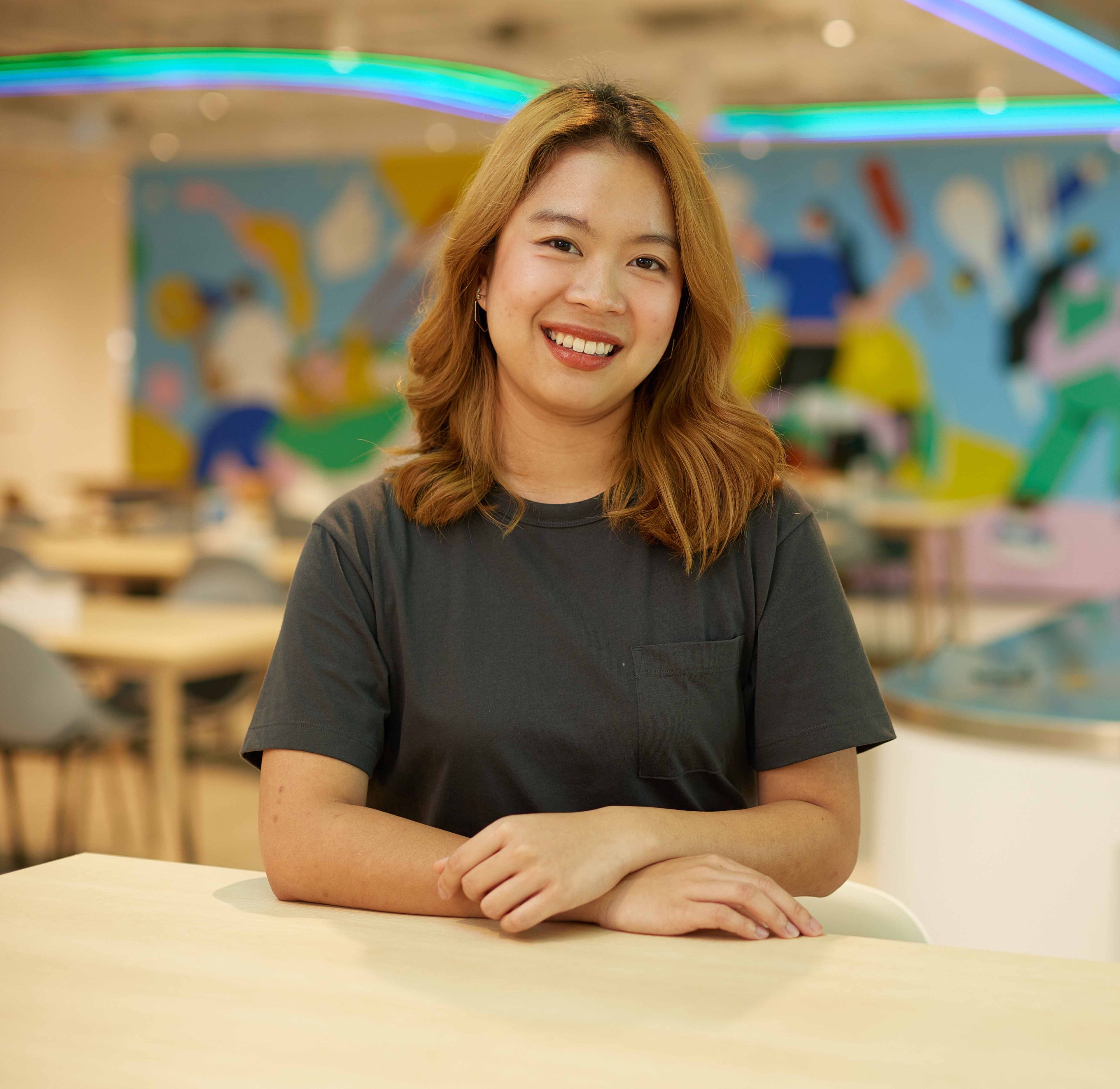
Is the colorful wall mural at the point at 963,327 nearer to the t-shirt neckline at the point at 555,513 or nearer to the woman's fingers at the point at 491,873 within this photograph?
the t-shirt neckline at the point at 555,513

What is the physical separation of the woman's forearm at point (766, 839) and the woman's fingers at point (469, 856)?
0.12m

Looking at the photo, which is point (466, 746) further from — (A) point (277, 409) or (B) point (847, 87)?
(A) point (277, 409)

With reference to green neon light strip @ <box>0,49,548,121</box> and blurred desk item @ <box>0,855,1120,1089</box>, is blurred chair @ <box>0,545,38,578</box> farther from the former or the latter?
blurred desk item @ <box>0,855,1120,1089</box>

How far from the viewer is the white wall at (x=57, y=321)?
1209 cm

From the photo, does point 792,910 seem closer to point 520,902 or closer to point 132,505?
point 520,902

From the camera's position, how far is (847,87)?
930 centimetres

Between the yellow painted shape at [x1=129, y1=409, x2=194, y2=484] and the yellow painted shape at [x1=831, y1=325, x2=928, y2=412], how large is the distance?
18.6 ft

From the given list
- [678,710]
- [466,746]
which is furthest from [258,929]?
[678,710]

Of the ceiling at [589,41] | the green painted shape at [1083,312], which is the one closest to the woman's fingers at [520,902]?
the ceiling at [589,41]

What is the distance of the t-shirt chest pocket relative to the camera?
1.32 m

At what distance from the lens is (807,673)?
4.36 feet

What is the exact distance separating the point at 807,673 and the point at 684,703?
132mm

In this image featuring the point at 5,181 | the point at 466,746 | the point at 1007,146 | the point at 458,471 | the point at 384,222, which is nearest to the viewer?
the point at 466,746

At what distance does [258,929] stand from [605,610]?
48cm
